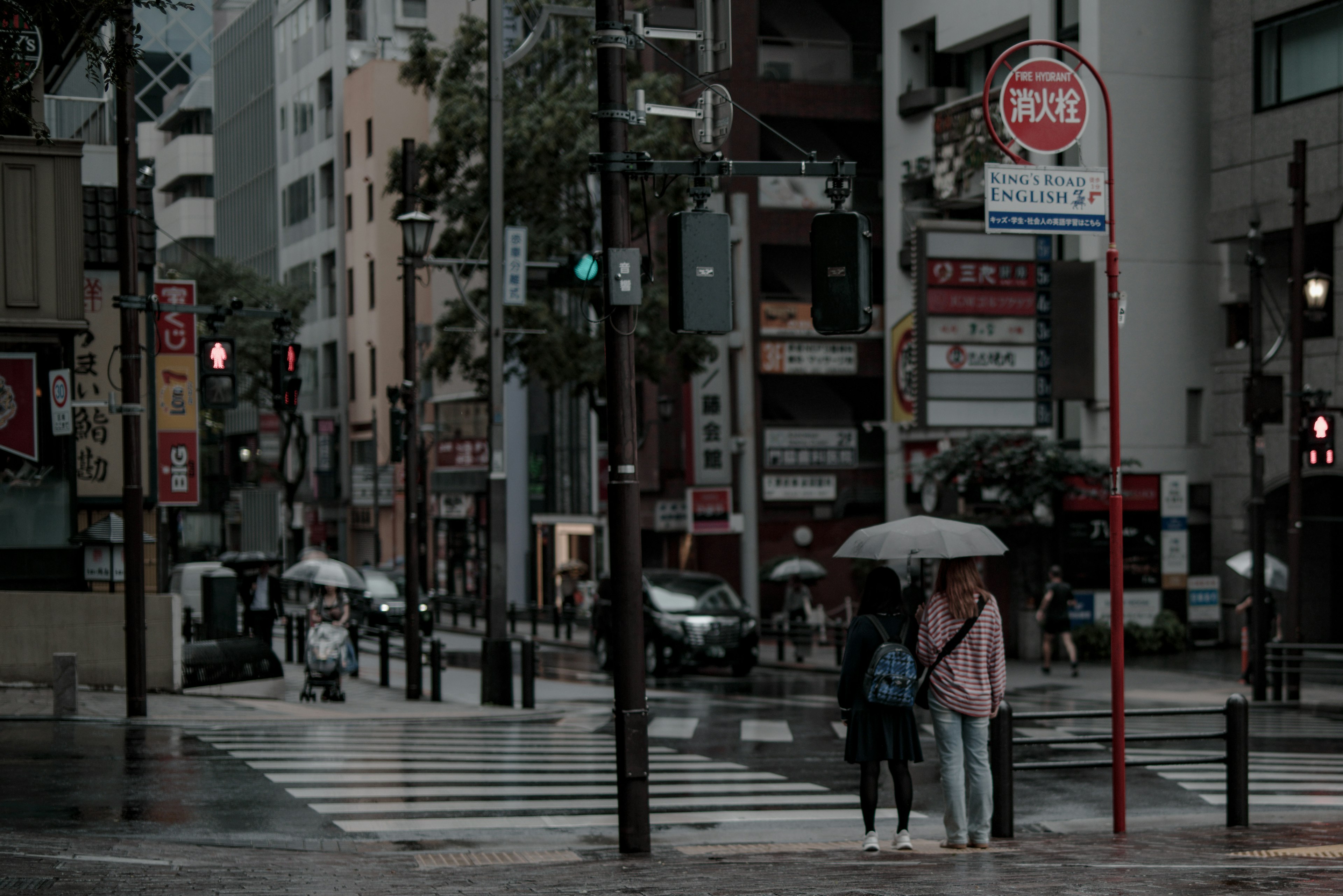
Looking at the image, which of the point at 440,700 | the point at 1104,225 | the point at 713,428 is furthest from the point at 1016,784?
the point at 713,428

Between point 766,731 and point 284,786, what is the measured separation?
7.82m

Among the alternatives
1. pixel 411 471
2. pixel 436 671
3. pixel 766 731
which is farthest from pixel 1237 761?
pixel 411 471

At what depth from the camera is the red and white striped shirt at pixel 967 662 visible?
10.2 metres

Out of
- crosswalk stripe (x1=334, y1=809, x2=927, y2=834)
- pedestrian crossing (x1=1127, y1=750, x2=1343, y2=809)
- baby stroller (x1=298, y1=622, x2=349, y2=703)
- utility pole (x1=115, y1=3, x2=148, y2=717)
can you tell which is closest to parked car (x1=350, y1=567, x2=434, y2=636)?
baby stroller (x1=298, y1=622, x2=349, y2=703)

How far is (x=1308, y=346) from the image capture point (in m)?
31.7

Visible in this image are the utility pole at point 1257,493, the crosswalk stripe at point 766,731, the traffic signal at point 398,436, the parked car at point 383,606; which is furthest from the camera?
the parked car at point 383,606

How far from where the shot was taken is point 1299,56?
106ft

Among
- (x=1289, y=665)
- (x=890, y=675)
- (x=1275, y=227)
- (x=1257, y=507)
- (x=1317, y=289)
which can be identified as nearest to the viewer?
(x=890, y=675)

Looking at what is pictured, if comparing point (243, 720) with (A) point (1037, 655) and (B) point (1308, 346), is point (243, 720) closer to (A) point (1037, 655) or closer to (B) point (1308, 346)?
(A) point (1037, 655)

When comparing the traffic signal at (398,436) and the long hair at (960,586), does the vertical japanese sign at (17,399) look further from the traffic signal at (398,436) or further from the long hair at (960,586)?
the long hair at (960,586)

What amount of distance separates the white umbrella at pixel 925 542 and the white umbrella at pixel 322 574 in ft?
50.5

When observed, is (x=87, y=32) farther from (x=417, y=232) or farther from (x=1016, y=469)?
(x=1016, y=469)

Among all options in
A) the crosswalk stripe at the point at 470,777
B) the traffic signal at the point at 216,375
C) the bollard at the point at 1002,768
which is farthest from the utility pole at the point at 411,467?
the bollard at the point at 1002,768

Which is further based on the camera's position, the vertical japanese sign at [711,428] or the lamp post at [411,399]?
the vertical japanese sign at [711,428]
